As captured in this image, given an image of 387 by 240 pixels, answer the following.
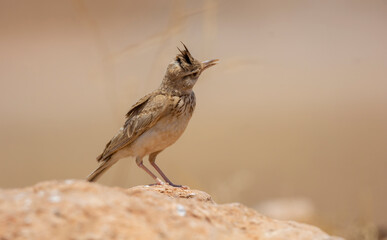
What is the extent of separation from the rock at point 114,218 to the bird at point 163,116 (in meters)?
2.51

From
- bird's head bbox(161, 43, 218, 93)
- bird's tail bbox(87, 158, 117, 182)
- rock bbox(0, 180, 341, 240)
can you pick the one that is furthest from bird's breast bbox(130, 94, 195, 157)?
rock bbox(0, 180, 341, 240)

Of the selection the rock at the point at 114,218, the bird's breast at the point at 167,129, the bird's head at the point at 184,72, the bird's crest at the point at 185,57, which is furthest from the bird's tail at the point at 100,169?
the rock at the point at 114,218

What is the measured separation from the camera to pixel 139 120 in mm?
5727

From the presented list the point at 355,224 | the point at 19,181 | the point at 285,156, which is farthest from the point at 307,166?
the point at 19,181

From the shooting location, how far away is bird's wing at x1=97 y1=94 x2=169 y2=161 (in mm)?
5586

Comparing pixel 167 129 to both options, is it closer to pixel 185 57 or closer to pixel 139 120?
pixel 139 120

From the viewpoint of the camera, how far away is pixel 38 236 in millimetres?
2477

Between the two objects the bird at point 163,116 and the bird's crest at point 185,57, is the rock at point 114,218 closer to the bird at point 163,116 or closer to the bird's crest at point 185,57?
the bird at point 163,116

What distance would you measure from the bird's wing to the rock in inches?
101

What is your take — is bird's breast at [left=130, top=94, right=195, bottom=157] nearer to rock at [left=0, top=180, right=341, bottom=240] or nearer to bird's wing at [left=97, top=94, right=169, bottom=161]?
bird's wing at [left=97, top=94, right=169, bottom=161]

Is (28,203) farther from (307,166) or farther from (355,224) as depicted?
(307,166)

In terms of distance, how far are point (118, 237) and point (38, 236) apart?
0.37 m

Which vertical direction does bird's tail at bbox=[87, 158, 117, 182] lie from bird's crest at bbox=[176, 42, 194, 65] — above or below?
below

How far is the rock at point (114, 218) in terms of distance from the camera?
8.26 ft
